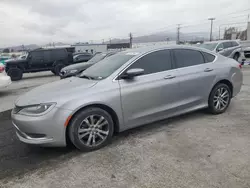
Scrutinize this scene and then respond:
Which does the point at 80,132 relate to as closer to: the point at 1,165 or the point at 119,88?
the point at 119,88

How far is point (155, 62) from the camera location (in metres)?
3.84

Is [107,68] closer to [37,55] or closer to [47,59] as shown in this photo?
[47,59]

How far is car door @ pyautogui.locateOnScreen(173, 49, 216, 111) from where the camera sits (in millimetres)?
4003

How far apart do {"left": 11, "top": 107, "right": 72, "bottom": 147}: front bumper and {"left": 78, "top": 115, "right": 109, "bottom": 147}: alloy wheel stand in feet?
0.93

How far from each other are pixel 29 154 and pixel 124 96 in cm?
177

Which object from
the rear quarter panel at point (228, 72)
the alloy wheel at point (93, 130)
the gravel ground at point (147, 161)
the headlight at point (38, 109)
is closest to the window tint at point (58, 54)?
the gravel ground at point (147, 161)

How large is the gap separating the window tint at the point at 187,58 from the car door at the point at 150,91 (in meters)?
0.20

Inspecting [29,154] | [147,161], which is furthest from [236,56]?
[29,154]

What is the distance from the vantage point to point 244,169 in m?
2.62

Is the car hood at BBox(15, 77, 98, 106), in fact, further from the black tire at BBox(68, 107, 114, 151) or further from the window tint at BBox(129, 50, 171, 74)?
the window tint at BBox(129, 50, 171, 74)

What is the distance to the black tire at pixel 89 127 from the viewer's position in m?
3.08

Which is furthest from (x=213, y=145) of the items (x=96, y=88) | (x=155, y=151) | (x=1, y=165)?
(x=1, y=165)

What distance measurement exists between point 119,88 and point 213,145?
1.73m

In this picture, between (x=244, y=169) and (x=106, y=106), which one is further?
(x=106, y=106)
